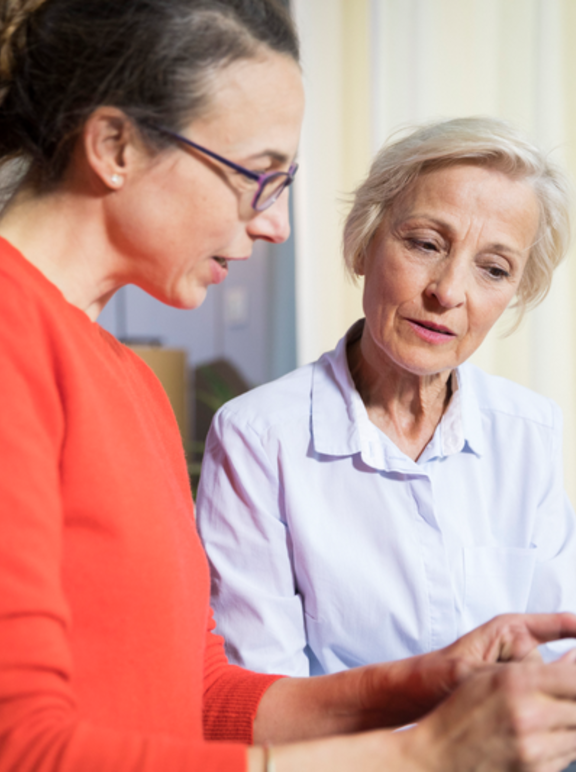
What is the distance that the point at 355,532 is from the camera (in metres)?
1.23

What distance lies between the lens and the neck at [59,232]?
725 millimetres

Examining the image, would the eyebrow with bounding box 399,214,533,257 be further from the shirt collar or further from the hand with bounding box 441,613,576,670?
the hand with bounding box 441,613,576,670

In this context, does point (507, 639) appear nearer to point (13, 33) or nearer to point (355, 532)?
point (355, 532)

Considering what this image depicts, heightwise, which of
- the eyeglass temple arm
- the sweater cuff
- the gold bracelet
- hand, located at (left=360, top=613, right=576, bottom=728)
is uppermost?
the eyeglass temple arm

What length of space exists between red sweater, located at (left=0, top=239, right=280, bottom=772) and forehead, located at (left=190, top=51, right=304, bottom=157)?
236mm

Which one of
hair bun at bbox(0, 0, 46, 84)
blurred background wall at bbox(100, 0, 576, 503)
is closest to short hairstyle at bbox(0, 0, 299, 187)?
hair bun at bbox(0, 0, 46, 84)

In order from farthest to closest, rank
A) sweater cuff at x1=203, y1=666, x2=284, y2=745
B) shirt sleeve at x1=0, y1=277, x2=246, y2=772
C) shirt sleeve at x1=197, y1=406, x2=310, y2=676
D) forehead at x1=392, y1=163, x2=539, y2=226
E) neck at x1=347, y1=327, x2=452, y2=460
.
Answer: neck at x1=347, y1=327, x2=452, y2=460 → forehead at x1=392, y1=163, x2=539, y2=226 → shirt sleeve at x1=197, y1=406, x2=310, y2=676 → sweater cuff at x1=203, y1=666, x2=284, y2=745 → shirt sleeve at x1=0, y1=277, x2=246, y2=772

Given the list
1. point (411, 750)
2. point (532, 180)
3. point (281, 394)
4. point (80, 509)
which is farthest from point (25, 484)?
point (532, 180)

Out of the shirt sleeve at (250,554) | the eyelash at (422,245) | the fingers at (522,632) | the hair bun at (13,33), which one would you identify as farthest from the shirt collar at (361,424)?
the hair bun at (13,33)

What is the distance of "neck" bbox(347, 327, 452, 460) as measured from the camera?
1362 millimetres

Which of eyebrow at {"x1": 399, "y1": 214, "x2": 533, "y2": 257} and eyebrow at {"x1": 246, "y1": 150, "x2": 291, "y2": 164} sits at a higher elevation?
eyebrow at {"x1": 246, "y1": 150, "x2": 291, "y2": 164}

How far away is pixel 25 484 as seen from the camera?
1.84 feet

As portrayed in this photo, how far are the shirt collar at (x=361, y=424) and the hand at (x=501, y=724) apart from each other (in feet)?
2.02

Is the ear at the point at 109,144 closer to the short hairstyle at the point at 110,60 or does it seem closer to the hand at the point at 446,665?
the short hairstyle at the point at 110,60
